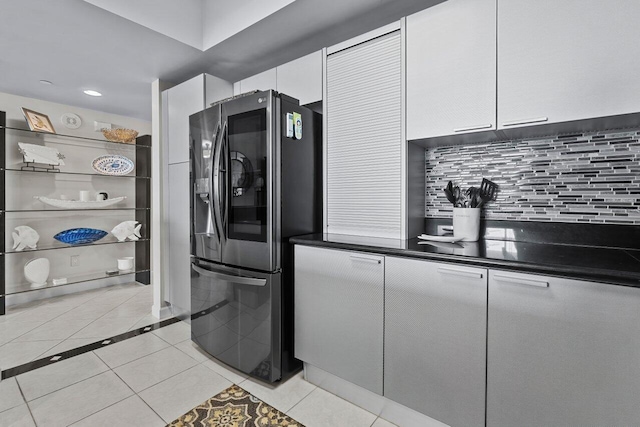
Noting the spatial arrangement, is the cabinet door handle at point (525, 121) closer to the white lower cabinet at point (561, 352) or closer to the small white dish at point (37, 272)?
the white lower cabinet at point (561, 352)

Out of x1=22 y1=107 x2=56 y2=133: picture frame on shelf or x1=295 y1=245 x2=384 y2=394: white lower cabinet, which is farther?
x1=22 y1=107 x2=56 y2=133: picture frame on shelf

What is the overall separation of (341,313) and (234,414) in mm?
795

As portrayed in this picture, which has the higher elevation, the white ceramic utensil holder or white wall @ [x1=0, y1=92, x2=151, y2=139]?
white wall @ [x1=0, y1=92, x2=151, y2=139]

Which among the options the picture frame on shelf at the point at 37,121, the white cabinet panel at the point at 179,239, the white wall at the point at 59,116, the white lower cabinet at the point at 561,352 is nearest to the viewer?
the white lower cabinet at the point at 561,352

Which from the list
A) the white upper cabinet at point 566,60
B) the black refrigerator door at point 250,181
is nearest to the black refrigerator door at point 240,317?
the black refrigerator door at point 250,181

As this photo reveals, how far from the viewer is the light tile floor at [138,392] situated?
1.61 metres

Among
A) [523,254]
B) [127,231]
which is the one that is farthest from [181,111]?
[523,254]

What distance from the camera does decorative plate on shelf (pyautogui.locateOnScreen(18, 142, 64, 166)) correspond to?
10.7 feet

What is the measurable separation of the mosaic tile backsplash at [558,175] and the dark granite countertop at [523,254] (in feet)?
0.60

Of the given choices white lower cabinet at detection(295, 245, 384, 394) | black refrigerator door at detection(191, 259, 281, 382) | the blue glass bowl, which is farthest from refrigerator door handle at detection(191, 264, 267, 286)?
the blue glass bowl

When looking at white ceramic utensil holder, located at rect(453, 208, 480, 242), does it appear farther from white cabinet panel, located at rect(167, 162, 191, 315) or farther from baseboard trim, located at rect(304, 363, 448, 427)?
white cabinet panel, located at rect(167, 162, 191, 315)

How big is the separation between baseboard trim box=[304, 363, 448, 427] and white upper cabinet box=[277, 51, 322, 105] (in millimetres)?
1898

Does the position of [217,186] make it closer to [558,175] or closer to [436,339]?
[436,339]

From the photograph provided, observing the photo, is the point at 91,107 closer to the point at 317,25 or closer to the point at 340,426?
the point at 317,25
